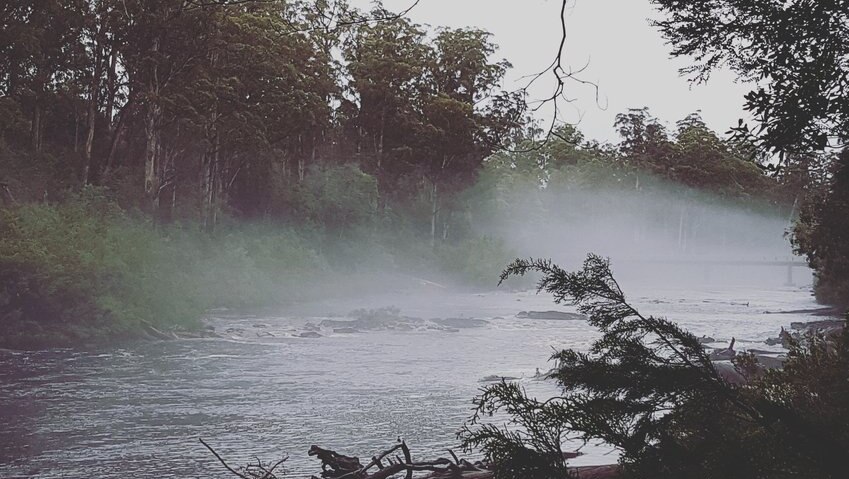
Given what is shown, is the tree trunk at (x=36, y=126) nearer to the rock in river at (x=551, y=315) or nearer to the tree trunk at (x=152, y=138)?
the tree trunk at (x=152, y=138)

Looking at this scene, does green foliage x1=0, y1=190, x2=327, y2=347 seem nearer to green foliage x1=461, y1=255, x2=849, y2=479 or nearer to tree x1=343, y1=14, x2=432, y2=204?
tree x1=343, y1=14, x2=432, y2=204

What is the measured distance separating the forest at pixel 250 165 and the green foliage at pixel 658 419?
1010cm

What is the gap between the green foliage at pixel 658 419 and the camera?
122cm

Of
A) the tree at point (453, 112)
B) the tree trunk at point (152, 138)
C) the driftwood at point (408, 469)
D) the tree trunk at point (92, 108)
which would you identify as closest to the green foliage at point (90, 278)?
the tree trunk at point (152, 138)

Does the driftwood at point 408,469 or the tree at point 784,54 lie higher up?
the tree at point 784,54

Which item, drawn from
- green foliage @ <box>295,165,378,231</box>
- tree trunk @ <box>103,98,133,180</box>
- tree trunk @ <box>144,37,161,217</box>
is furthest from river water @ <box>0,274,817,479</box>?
green foliage @ <box>295,165,378,231</box>

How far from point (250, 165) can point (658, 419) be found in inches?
873

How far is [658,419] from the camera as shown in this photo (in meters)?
1.35

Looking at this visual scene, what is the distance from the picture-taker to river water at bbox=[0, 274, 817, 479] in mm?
6258

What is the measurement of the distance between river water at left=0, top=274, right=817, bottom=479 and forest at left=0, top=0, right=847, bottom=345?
166 centimetres

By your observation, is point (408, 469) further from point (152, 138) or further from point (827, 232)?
point (152, 138)

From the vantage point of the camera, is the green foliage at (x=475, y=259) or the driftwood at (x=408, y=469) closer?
the driftwood at (x=408, y=469)

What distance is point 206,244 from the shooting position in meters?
18.8

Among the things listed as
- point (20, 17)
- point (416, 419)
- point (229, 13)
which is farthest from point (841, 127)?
point (229, 13)
